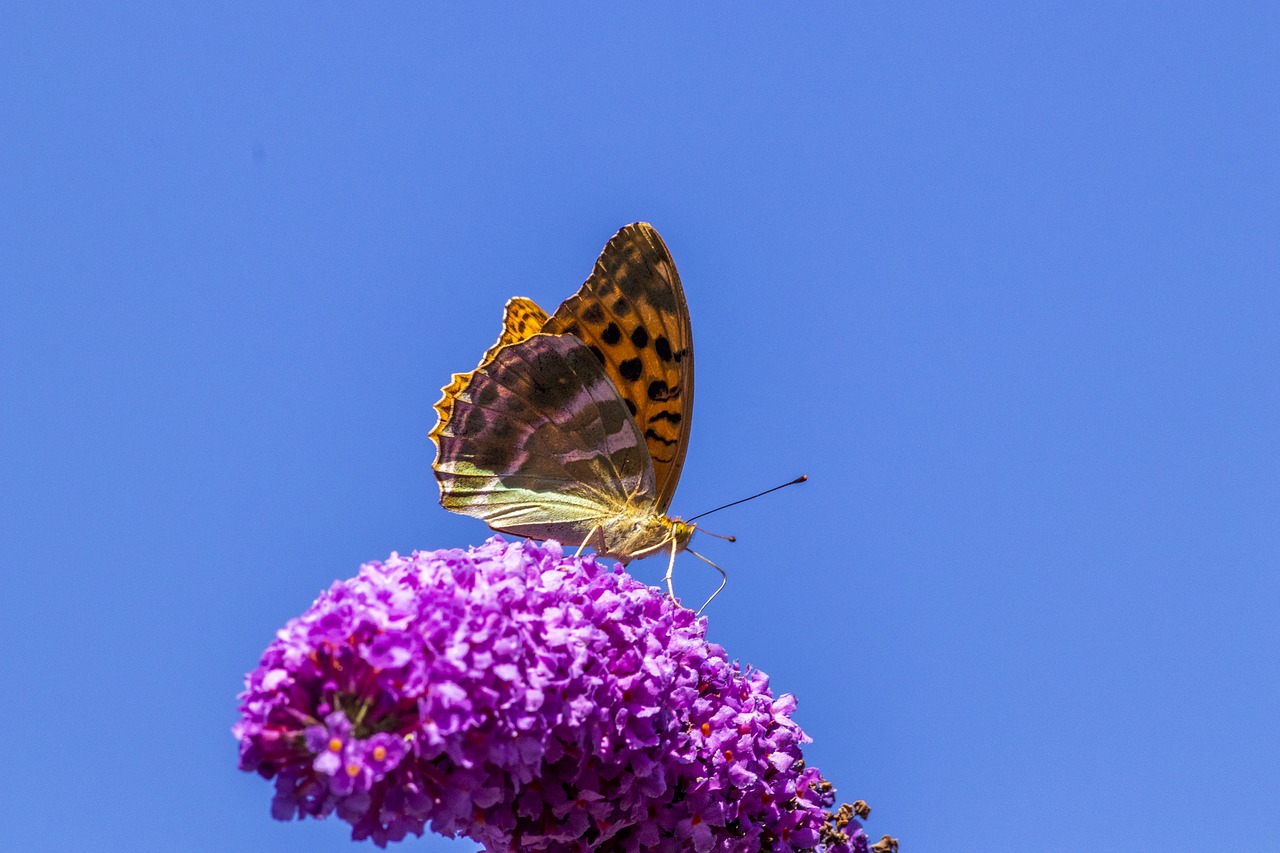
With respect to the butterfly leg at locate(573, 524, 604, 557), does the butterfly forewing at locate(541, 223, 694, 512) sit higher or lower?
higher

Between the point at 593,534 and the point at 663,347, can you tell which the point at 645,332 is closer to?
the point at 663,347

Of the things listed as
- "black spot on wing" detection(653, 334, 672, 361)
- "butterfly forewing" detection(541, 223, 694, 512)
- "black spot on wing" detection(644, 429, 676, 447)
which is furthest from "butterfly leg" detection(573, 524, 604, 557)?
"black spot on wing" detection(653, 334, 672, 361)

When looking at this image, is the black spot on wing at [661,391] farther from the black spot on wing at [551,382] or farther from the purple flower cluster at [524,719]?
Result: the purple flower cluster at [524,719]

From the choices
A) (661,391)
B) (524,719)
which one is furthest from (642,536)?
(524,719)

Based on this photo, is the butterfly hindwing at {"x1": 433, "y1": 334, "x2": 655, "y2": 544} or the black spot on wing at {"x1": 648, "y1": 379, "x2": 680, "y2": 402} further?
the black spot on wing at {"x1": 648, "y1": 379, "x2": 680, "y2": 402}

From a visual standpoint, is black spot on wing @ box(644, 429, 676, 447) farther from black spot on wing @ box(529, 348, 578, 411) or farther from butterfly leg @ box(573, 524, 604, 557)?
butterfly leg @ box(573, 524, 604, 557)

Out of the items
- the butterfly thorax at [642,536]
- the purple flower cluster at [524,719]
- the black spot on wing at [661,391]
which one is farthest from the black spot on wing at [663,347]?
the purple flower cluster at [524,719]

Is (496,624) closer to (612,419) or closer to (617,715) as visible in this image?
(617,715)
